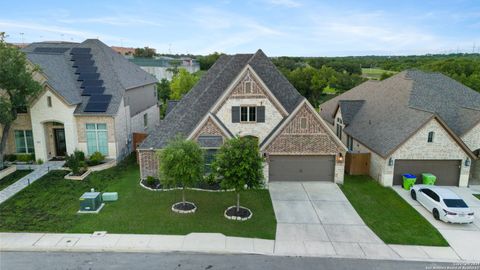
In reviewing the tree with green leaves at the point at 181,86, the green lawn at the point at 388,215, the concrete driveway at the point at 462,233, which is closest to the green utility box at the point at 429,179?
the concrete driveway at the point at 462,233

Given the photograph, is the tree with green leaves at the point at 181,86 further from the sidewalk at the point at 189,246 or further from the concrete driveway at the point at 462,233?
the concrete driveway at the point at 462,233

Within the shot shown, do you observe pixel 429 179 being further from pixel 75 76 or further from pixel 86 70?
pixel 75 76

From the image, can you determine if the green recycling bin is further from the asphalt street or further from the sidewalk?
the asphalt street

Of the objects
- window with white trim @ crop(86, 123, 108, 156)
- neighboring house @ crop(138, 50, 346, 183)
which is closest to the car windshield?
neighboring house @ crop(138, 50, 346, 183)

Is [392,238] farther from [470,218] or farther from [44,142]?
[44,142]

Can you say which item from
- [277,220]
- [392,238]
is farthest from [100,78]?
[392,238]

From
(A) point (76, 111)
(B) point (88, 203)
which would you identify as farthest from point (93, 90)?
(B) point (88, 203)
